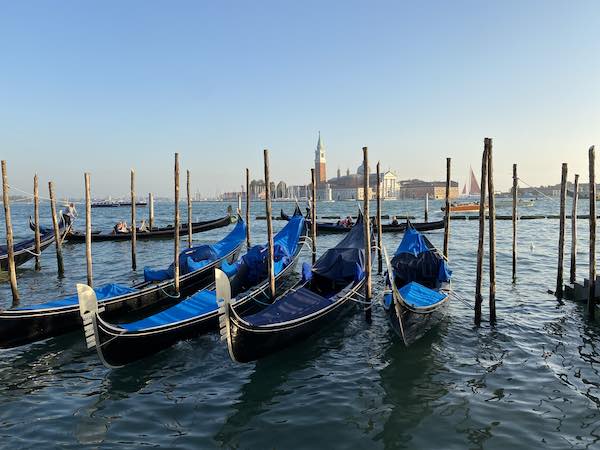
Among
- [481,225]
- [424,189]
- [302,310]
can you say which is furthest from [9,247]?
[424,189]

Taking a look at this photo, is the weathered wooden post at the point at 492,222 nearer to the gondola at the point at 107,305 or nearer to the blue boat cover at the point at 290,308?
the blue boat cover at the point at 290,308

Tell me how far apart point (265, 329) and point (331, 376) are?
37.9 inches

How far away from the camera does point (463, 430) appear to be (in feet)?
14.0

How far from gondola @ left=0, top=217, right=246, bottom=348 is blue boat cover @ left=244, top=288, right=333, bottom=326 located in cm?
266

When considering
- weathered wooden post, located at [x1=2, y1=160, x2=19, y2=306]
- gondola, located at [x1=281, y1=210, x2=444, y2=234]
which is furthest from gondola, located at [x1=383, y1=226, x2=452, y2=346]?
gondola, located at [x1=281, y1=210, x2=444, y2=234]

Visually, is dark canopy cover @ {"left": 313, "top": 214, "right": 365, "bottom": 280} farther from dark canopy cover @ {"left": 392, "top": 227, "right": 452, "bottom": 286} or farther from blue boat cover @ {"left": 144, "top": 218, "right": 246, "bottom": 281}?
blue boat cover @ {"left": 144, "top": 218, "right": 246, "bottom": 281}

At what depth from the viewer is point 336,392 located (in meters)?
5.06

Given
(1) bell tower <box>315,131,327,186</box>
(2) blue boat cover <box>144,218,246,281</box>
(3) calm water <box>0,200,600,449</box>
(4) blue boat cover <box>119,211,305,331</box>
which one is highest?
(1) bell tower <box>315,131,327,186</box>

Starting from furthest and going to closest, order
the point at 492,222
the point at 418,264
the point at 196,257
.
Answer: the point at 196,257
the point at 418,264
the point at 492,222

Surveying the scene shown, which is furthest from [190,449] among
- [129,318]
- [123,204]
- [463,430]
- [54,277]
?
[123,204]

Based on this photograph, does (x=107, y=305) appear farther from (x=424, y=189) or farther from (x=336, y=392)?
(x=424, y=189)

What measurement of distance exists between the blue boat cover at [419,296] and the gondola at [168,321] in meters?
2.40

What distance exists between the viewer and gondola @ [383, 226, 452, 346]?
6250 millimetres

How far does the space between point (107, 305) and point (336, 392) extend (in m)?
4.31
